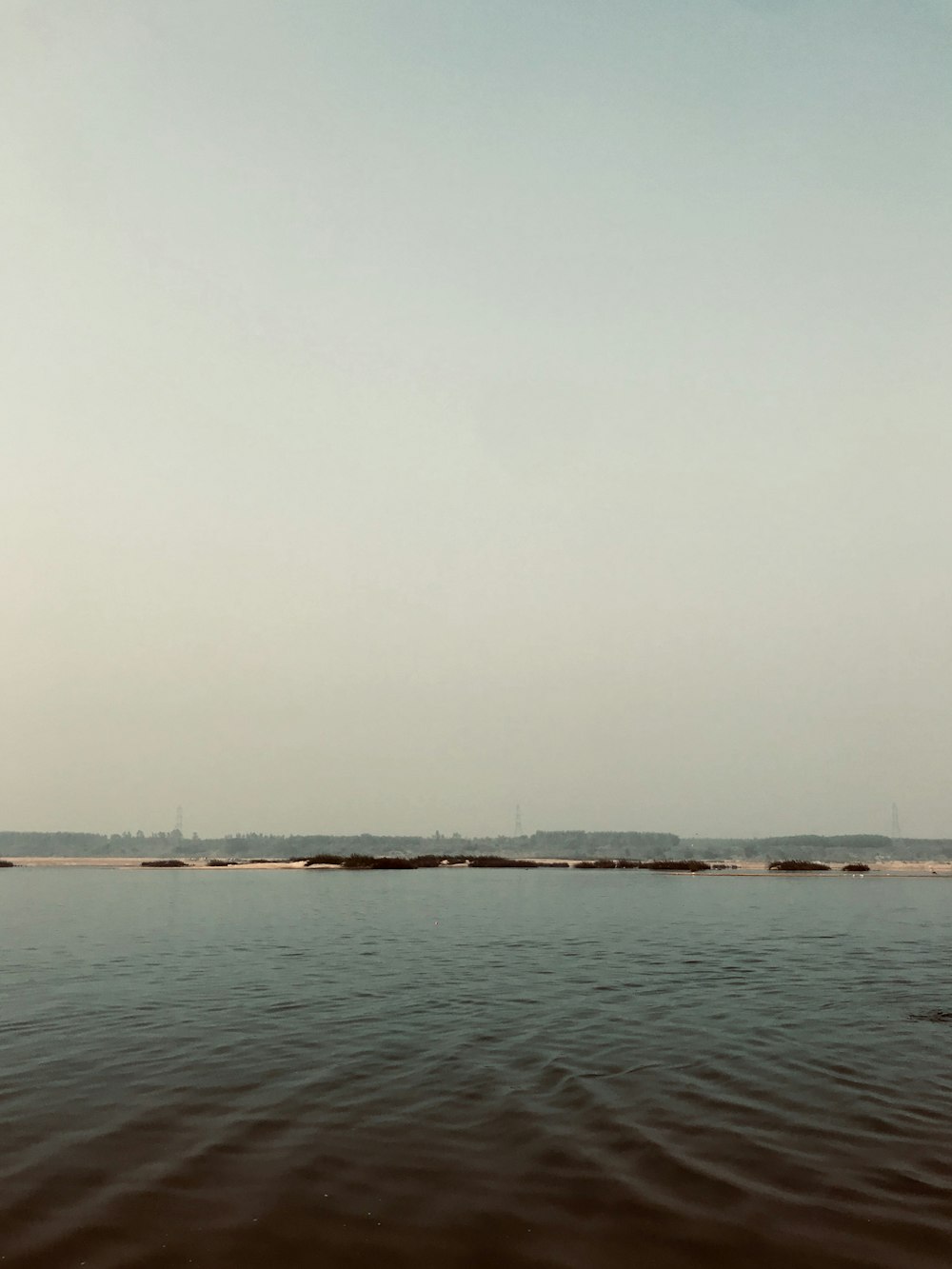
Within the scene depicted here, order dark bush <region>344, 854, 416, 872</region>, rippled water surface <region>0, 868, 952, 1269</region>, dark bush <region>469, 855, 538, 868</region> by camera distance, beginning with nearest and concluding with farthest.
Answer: rippled water surface <region>0, 868, 952, 1269</region>, dark bush <region>344, 854, 416, 872</region>, dark bush <region>469, 855, 538, 868</region>

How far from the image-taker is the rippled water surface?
8.05m

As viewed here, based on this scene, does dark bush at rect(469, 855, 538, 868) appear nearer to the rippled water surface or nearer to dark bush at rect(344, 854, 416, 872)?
dark bush at rect(344, 854, 416, 872)

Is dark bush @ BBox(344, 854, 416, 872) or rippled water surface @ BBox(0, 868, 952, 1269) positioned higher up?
rippled water surface @ BBox(0, 868, 952, 1269)

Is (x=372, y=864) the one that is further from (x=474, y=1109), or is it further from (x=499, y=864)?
(x=474, y=1109)

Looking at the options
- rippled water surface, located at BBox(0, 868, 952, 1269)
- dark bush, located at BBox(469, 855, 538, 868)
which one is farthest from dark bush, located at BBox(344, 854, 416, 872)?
rippled water surface, located at BBox(0, 868, 952, 1269)

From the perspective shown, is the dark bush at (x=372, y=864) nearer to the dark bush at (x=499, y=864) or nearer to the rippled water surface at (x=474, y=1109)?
the dark bush at (x=499, y=864)

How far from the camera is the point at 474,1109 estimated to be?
39.3 ft

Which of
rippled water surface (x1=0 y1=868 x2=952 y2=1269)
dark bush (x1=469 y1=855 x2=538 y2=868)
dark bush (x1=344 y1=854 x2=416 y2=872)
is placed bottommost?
dark bush (x1=469 y1=855 x2=538 y2=868)

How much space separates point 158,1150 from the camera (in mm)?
10422

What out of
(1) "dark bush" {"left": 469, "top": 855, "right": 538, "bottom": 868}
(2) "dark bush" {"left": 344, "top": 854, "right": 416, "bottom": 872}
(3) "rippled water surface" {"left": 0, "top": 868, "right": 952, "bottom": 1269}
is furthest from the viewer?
(1) "dark bush" {"left": 469, "top": 855, "right": 538, "bottom": 868}

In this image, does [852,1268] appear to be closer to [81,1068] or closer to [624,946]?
[81,1068]

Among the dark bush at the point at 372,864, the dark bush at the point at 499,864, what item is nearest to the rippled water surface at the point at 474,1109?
the dark bush at the point at 372,864

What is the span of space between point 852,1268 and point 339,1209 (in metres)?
4.94

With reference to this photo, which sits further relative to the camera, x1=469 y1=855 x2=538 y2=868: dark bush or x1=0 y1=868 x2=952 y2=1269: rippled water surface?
x1=469 y1=855 x2=538 y2=868: dark bush
